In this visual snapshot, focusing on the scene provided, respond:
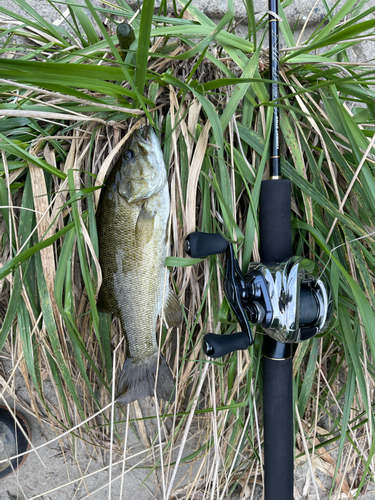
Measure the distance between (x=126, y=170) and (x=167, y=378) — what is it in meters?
0.61

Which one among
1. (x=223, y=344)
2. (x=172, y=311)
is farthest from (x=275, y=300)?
(x=172, y=311)

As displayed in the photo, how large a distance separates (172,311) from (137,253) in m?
0.20

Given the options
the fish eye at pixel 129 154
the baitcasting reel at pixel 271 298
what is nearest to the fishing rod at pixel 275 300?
the baitcasting reel at pixel 271 298

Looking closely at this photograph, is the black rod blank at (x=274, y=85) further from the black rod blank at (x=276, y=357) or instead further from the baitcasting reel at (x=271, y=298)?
the baitcasting reel at (x=271, y=298)

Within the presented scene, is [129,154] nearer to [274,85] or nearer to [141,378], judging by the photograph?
[274,85]

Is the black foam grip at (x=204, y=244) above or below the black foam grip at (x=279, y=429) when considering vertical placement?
above

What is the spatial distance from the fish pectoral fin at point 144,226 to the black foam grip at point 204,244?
11cm

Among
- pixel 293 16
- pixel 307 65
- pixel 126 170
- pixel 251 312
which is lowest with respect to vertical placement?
pixel 251 312

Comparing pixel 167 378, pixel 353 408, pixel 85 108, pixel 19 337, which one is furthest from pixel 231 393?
pixel 85 108

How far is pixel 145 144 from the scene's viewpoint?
82cm

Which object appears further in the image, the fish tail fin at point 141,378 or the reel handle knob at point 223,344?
the fish tail fin at point 141,378

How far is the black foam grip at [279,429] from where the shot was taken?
0.88 meters

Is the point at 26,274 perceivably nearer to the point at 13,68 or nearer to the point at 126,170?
the point at 126,170

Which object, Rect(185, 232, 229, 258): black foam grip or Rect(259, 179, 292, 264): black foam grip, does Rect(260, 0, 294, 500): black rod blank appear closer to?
Rect(259, 179, 292, 264): black foam grip
